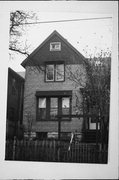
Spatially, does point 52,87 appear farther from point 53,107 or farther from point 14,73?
point 14,73

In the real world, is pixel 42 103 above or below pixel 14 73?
below

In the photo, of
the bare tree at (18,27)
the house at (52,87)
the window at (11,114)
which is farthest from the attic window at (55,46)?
the window at (11,114)

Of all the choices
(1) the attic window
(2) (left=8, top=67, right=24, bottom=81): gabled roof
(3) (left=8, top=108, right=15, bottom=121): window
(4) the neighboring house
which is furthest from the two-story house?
(3) (left=8, top=108, right=15, bottom=121): window

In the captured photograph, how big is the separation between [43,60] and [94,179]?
13.9 ft

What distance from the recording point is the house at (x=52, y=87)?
5977 mm

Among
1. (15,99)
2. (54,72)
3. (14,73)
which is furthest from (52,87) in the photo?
(15,99)

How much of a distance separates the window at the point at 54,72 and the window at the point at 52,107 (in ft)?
1.93

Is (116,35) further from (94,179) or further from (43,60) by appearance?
(43,60)

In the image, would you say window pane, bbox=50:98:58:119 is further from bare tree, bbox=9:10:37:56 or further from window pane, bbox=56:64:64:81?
bare tree, bbox=9:10:37:56

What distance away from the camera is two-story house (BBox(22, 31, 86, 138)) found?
19.7ft

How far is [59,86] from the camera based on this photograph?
254 inches

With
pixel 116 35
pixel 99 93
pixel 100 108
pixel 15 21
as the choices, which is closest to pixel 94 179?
pixel 116 35

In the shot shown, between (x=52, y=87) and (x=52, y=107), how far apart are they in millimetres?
578

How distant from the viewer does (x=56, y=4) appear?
307 centimetres
